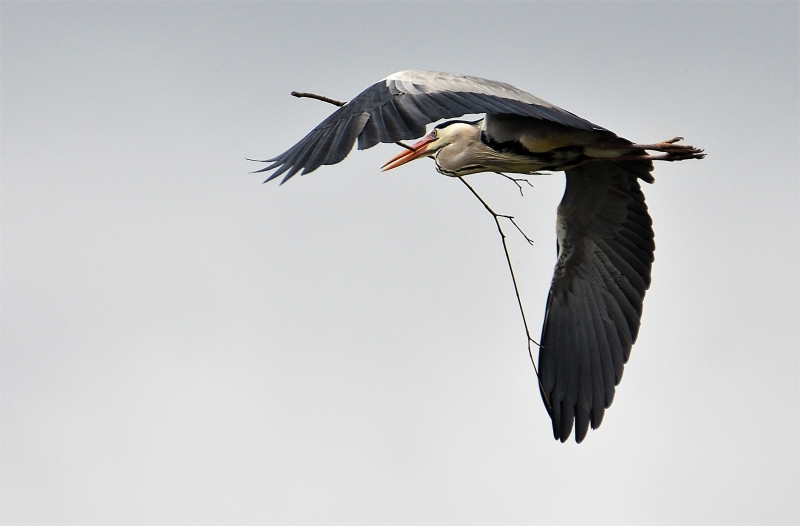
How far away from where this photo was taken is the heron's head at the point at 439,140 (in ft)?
19.6

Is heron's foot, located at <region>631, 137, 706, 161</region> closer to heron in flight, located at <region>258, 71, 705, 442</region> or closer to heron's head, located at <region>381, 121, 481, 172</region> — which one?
heron in flight, located at <region>258, 71, 705, 442</region>

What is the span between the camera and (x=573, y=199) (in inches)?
266

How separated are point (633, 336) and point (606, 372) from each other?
1.00ft

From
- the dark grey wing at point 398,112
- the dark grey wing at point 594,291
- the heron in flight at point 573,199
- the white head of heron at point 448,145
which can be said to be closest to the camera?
the dark grey wing at point 398,112

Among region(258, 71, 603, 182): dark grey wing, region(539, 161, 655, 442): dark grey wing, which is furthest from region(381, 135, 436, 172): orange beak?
region(539, 161, 655, 442): dark grey wing

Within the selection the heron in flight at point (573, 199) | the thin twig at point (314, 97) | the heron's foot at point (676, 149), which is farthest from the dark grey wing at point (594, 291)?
the thin twig at point (314, 97)

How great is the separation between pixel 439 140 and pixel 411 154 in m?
0.20

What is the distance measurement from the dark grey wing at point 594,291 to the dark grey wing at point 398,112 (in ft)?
4.34

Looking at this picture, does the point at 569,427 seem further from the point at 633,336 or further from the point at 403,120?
the point at 403,120

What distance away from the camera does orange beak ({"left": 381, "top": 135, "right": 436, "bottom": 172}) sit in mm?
6109

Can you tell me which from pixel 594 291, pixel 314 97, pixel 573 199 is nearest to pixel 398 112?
Result: pixel 314 97

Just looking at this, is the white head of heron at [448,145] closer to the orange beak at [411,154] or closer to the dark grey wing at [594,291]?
the orange beak at [411,154]

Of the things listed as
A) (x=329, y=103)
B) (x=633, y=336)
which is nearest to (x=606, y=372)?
(x=633, y=336)

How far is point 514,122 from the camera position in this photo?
228 inches
